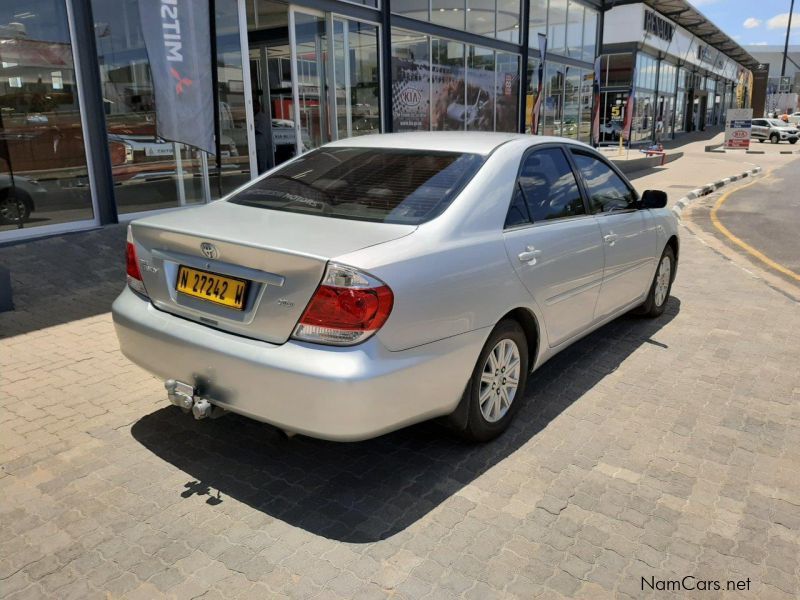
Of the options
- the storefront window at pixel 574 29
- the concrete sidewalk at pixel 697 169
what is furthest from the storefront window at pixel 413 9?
the storefront window at pixel 574 29

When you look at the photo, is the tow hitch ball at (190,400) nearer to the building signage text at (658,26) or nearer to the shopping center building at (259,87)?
the shopping center building at (259,87)

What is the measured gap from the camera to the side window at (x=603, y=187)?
4.46 metres

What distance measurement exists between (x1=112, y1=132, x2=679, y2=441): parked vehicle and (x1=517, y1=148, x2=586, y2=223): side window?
0.5 inches

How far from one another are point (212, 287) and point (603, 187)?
119 inches

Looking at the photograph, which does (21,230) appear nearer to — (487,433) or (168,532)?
(168,532)

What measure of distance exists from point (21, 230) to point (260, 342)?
573 centimetres

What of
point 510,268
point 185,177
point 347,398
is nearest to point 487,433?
point 510,268

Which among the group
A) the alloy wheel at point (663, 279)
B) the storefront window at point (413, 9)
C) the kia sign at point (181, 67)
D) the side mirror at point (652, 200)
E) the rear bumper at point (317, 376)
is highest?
the storefront window at point (413, 9)

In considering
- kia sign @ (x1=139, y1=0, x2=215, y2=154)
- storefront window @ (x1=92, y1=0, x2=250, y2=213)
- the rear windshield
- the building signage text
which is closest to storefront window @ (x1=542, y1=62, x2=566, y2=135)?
storefront window @ (x1=92, y1=0, x2=250, y2=213)

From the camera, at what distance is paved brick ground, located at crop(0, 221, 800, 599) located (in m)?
2.51

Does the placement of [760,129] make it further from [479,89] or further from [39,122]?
[39,122]

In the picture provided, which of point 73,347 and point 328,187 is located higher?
point 328,187

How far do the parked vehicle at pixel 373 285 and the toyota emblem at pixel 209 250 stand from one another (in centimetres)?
1

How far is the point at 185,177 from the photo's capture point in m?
9.15
